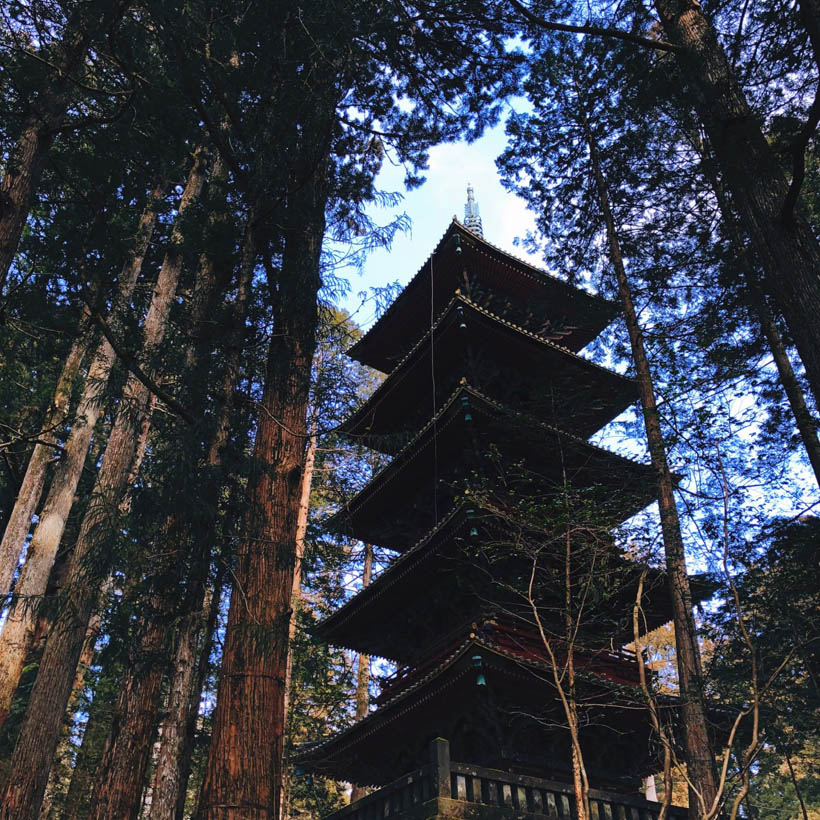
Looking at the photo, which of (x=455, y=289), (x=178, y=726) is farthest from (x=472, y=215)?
(x=178, y=726)

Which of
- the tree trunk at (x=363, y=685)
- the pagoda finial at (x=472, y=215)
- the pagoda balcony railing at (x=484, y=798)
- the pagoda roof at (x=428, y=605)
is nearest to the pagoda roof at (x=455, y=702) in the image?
the pagoda balcony railing at (x=484, y=798)

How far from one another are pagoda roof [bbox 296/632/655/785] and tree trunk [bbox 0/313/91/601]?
5.83 metres

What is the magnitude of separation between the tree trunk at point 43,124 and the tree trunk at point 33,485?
4.08 metres

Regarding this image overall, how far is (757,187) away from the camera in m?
5.51

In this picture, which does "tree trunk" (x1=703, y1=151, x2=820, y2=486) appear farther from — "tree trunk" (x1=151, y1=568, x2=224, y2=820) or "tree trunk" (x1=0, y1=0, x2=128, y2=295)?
"tree trunk" (x1=151, y1=568, x2=224, y2=820)

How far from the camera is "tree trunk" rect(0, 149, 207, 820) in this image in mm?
6109

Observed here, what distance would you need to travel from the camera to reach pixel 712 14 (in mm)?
6891

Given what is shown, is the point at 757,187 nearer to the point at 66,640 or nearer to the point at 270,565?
the point at 270,565

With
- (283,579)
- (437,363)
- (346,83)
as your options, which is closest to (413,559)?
(437,363)

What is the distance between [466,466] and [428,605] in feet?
8.57

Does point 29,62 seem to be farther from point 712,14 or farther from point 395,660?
point 395,660

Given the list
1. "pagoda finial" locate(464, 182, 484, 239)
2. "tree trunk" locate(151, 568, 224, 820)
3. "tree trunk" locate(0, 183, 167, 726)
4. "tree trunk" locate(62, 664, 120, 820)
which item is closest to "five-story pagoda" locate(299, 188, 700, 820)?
"tree trunk" locate(151, 568, 224, 820)

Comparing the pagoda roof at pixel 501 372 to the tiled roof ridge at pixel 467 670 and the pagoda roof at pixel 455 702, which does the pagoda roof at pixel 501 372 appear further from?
the pagoda roof at pixel 455 702

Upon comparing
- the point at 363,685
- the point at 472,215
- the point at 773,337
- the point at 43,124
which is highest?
the point at 472,215
